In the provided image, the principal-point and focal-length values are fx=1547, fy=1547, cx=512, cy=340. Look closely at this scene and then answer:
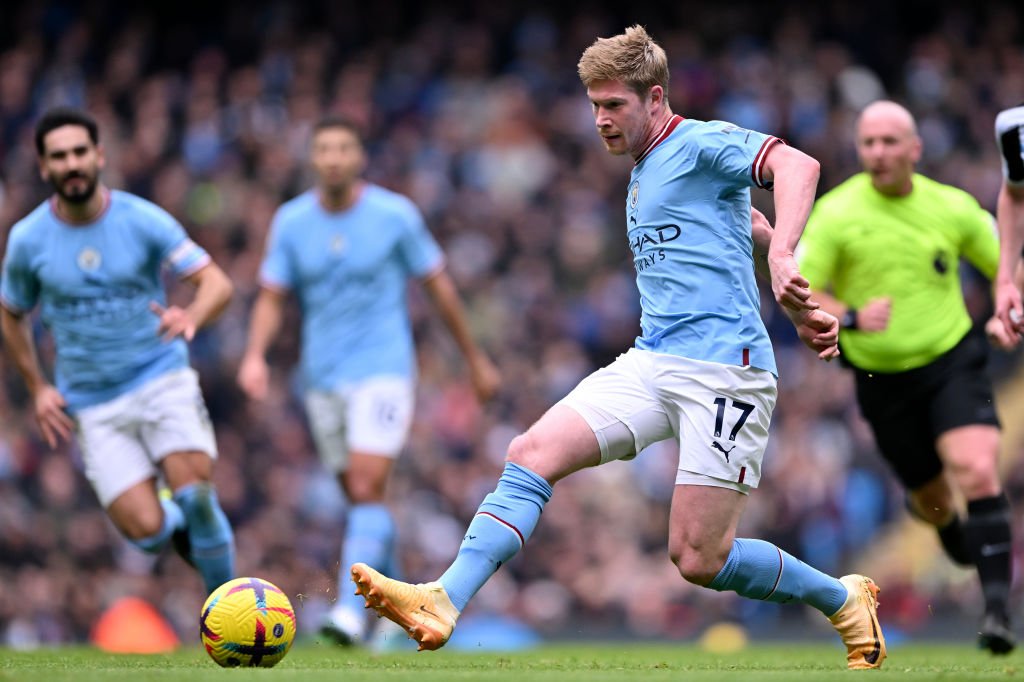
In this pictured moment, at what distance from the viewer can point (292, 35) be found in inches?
785

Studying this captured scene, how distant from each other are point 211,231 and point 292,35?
4.15 meters

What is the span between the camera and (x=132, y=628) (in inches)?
513

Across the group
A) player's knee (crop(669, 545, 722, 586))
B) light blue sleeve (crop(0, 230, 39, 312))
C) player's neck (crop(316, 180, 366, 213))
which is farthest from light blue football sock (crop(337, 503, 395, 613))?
player's knee (crop(669, 545, 722, 586))

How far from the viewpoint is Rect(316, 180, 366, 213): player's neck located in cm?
1029

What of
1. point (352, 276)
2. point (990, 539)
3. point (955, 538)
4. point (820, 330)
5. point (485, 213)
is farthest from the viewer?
point (485, 213)

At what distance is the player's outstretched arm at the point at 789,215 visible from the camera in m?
5.71

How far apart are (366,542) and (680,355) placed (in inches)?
136

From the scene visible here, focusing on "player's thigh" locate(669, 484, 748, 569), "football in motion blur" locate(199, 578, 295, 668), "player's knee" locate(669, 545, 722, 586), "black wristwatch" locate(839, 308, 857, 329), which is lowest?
"football in motion blur" locate(199, 578, 295, 668)

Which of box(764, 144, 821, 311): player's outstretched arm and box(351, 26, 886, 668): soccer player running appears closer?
box(764, 144, 821, 311): player's outstretched arm

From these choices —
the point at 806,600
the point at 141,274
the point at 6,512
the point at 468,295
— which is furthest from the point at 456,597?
the point at 468,295

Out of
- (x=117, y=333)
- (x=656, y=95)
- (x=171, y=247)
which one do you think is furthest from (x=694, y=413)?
(x=117, y=333)

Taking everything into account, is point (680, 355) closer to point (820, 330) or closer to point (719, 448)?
point (719, 448)

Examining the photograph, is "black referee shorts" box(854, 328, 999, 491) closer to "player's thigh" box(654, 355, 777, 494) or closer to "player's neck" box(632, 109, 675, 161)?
"player's thigh" box(654, 355, 777, 494)

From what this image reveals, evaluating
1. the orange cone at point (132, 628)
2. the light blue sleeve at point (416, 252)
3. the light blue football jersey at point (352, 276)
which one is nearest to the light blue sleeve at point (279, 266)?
the light blue football jersey at point (352, 276)
